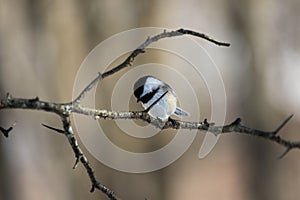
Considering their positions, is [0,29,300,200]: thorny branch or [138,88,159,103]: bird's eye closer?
[0,29,300,200]: thorny branch

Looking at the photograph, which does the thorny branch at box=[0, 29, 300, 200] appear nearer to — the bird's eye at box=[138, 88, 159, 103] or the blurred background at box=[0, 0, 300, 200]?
the bird's eye at box=[138, 88, 159, 103]

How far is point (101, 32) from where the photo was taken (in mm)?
2016

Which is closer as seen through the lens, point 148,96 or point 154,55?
point 148,96

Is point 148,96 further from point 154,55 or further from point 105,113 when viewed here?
point 154,55

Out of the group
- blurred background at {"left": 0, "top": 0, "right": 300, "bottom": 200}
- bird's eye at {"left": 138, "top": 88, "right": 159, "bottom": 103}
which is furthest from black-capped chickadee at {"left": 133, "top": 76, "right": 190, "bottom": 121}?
blurred background at {"left": 0, "top": 0, "right": 300, "bottom": 200}

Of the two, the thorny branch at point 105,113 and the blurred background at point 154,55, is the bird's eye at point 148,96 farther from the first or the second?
the blurred background at point 154,55

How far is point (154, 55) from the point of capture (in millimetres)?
2064

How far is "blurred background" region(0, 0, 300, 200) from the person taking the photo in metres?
1.94

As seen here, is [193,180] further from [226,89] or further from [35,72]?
[35,72]

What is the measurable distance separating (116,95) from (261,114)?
86 centimetres

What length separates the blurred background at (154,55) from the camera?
194cm

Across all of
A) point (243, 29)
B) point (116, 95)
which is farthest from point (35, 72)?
point (243, 29)

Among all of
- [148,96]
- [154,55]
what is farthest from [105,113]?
[154,55]

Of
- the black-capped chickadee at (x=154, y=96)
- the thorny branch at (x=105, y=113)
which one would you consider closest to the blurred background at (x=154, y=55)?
the black-capped chickadee at (x=154, y=96)
